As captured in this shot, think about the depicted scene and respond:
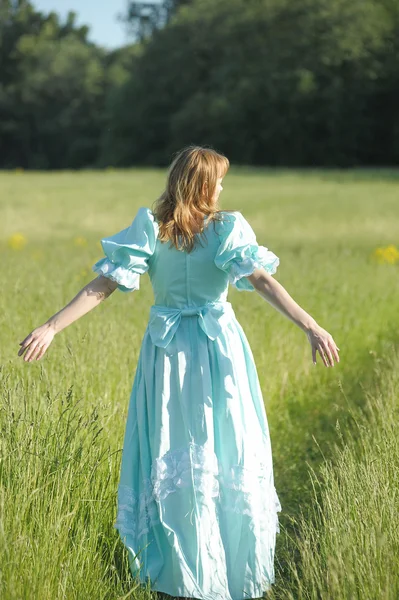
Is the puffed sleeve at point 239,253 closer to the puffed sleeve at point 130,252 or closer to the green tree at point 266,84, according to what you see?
the puffed sleeve at point 130,252

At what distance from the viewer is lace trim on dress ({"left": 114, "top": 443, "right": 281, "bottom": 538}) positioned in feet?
11.6

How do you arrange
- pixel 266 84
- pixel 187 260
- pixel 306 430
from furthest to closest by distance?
pixel 266 84 → pixel 306 430 → pixel 187 260

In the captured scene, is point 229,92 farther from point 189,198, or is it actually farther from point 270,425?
point 189,198

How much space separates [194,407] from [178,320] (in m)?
0.35

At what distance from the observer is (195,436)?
3.55m

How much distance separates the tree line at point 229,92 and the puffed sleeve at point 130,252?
5510 cm

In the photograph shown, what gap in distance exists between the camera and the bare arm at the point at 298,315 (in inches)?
134

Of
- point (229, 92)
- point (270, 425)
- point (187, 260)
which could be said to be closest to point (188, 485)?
point (187, 260)

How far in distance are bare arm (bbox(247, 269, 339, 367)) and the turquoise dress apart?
0.20ft

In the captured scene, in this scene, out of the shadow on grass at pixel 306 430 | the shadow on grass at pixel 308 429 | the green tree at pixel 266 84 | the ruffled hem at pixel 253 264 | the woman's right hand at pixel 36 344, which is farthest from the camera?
the green tree at pixel 266 84

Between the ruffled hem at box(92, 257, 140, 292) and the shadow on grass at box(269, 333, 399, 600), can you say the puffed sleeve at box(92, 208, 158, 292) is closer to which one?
the ruffled hem at box(92, 257, 140, 292)

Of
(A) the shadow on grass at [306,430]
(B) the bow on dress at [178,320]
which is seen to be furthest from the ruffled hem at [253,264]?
(A) the shadow on grass at [306,430]

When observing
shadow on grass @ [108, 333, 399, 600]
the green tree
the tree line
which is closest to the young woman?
shadow on grass @ [108, 333, 399, 600]

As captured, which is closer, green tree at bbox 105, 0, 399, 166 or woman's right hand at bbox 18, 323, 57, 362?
woman's right hand at bbox 18, 323, 57, 362
